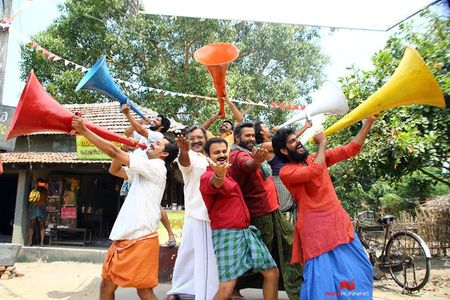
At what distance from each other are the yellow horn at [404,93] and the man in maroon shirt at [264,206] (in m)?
0.76

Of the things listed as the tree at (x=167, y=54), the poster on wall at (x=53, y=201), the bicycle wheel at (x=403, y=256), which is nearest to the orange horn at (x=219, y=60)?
the bicycle wheel at (x=403, y=256)

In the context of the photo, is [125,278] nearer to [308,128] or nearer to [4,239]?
[308,128]

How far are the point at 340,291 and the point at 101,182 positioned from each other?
1085cm

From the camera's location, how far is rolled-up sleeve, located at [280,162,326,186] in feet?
9.01

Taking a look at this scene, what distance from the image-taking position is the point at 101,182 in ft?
41.0

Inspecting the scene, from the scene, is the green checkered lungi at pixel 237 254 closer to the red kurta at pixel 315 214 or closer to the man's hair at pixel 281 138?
the red kurta at pixel 315 214

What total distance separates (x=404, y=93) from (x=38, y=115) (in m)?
2.66

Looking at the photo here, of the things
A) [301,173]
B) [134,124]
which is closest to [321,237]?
[301,173]

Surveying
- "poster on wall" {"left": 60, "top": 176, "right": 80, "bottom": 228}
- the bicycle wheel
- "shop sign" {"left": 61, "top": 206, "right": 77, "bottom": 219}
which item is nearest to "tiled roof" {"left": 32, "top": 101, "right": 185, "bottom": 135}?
"poster on wall" {"left": 60, "top": 176, "right": 80, "bottom": 228}

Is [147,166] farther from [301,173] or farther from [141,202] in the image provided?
[301,173]

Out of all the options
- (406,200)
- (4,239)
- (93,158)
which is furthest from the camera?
(406,200)

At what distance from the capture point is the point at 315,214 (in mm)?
2811

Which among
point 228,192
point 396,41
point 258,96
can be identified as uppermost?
point 258,96

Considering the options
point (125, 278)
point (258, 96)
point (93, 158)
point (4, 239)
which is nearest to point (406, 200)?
point (258, 96)
